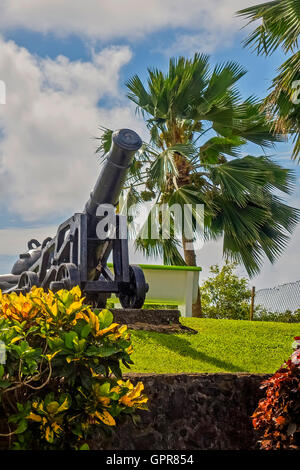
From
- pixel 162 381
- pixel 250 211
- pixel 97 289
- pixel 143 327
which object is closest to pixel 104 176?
pixel 97 289

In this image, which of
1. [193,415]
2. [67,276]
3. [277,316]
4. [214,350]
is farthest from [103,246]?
[277,316]

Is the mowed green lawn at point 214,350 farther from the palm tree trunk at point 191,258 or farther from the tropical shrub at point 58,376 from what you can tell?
the palm tree trunk at point 191,258

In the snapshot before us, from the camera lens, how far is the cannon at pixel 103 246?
662cm

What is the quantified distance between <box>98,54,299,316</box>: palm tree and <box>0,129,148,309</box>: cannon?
6.04 metres

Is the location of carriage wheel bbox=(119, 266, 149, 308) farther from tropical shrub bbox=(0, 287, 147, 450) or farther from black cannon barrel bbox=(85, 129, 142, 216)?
tropical shrub bbox=(0, 287, 147, 450)

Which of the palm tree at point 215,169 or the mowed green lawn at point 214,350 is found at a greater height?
the palm tree at point 215,169

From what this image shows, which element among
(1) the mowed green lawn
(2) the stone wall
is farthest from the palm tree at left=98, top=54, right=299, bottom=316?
(2) the stone wall

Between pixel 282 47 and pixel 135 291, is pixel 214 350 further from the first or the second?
pixel 282 47

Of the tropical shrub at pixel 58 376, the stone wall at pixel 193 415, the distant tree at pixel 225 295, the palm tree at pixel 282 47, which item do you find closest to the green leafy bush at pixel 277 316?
the distant tree at pixel 225 295

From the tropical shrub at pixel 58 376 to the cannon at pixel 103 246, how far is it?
3.45m

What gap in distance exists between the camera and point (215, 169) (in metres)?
13.6

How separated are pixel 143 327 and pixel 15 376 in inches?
158

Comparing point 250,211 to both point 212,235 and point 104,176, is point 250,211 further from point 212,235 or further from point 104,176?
point 104,176

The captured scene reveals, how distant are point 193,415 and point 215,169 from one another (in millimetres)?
9986
